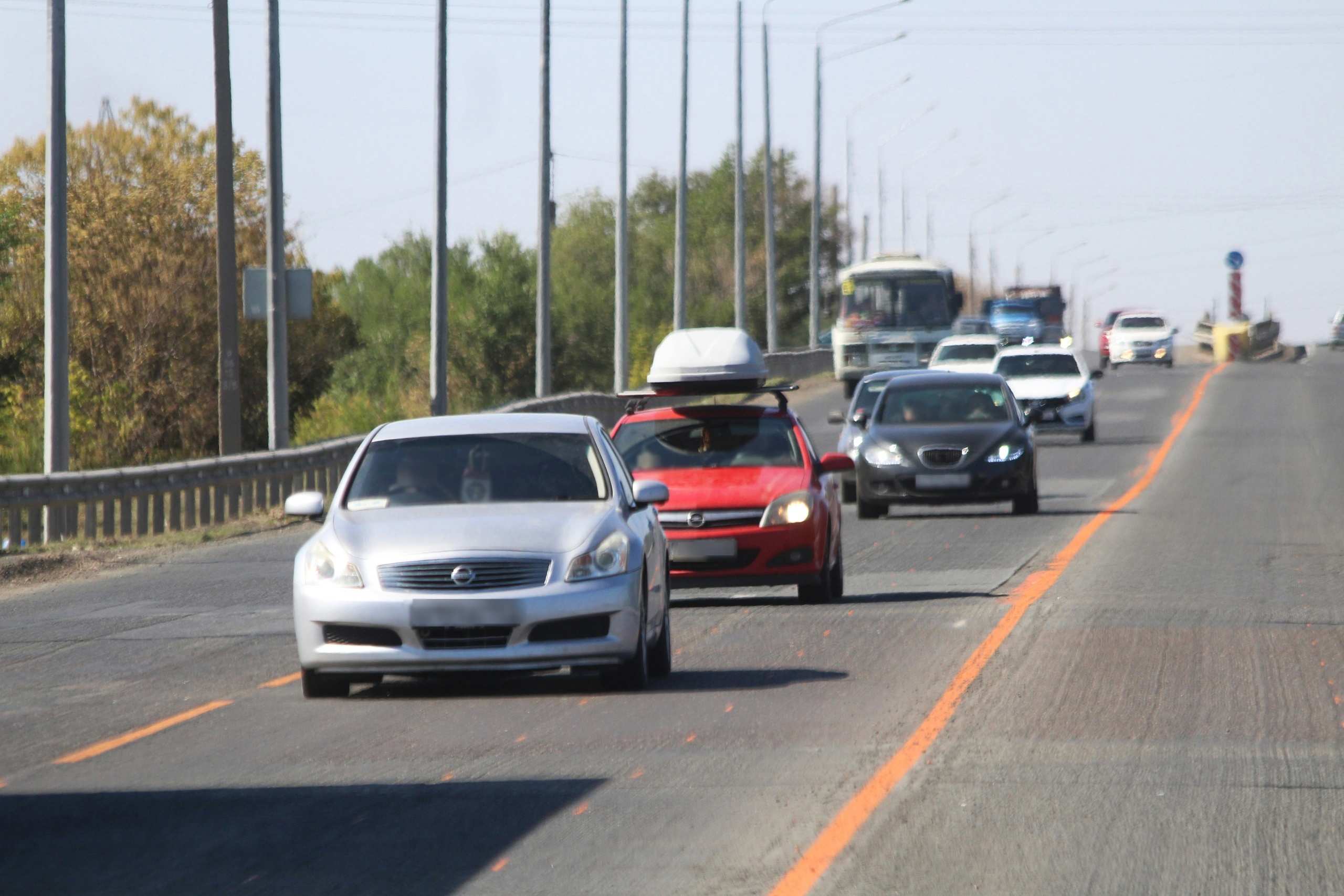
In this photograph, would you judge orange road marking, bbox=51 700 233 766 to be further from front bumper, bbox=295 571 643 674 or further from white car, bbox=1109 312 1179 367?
white car, bbox=1109 312 1179 367

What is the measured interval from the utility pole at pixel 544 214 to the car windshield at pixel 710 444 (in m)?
24.9

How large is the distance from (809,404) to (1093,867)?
160 ft

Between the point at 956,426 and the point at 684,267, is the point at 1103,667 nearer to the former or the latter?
the point at 956,426

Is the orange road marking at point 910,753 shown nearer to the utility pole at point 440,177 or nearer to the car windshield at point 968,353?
the utility pole at point 440,177

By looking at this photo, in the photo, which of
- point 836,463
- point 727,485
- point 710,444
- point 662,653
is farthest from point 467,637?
point 710,444

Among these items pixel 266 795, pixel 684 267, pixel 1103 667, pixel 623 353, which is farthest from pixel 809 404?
pixel 266 795

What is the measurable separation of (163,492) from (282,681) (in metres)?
13.0

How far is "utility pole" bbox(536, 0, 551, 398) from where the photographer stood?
42.4 metres

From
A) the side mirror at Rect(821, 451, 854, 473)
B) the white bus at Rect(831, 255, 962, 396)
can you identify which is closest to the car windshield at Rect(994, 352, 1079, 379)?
the white bus at Rect(831, 255, 962, 396)

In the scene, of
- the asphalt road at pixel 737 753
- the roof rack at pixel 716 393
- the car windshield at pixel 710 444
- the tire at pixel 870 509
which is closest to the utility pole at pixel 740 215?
the tire at pixel 870 509

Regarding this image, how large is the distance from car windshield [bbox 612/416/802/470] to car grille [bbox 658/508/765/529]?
0.86m

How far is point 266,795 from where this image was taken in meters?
8.55

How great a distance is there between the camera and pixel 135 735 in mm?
10266

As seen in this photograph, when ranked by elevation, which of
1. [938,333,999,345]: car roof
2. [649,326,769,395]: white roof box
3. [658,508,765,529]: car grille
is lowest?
[658,508,765,529]: car grille
